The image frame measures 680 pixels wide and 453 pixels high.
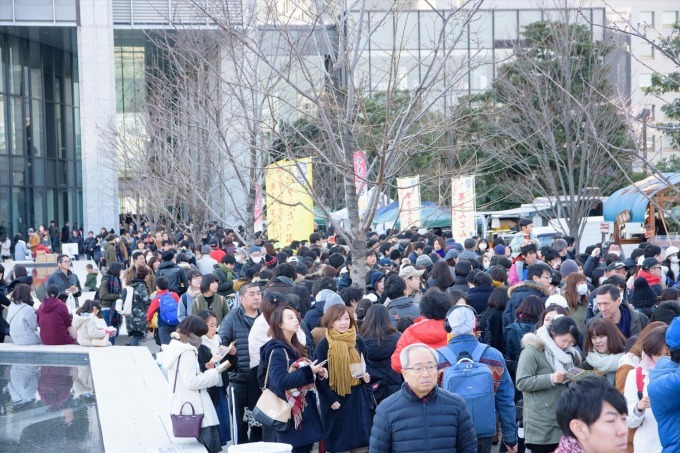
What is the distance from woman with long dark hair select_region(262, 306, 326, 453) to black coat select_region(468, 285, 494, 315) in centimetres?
320

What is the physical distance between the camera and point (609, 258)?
1303 centimetres

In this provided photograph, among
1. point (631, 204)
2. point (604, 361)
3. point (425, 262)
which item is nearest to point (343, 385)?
point (604, 361)

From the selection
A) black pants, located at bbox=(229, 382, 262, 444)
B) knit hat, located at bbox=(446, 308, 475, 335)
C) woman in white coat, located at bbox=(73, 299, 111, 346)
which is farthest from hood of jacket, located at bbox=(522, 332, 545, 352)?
woman in white coat, located at bbox=(73, 299, 111, 346)

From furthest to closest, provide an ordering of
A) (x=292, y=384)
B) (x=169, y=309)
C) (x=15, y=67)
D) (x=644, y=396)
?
1. (x=15, y=67)
2. (x=169, y=309)
3. (x=292, y=384)
4. (x=644, y=396)

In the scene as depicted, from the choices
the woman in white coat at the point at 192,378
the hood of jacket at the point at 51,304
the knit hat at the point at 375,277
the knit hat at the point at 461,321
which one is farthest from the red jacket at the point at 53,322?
the knit hat at the point at 461,321

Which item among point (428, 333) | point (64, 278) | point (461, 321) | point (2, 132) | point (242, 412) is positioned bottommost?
point (242, 412)

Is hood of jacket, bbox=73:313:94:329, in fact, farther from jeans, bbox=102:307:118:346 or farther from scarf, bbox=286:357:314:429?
scarf, bbox=286:357:314:429

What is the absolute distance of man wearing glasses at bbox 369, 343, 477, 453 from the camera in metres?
5.00

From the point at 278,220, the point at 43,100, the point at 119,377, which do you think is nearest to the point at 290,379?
the point at 119,377

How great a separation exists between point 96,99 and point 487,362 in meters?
37.7

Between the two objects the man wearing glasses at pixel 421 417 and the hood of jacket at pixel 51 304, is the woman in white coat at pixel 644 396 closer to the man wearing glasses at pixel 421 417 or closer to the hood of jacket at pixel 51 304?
the man wearing glasses at pixel 421 417

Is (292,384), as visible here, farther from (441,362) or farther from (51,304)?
(51,304)

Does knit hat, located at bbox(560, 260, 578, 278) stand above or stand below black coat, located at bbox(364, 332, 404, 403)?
above

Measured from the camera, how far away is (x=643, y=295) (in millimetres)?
9883
